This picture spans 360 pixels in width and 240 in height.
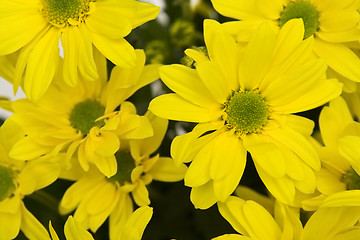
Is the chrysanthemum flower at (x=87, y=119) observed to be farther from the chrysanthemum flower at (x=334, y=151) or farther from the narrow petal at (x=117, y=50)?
the chrysanthemum flower at (x=334, y=151)

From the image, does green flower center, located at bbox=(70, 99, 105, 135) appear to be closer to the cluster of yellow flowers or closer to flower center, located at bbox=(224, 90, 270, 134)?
the cluster of yellow flowers

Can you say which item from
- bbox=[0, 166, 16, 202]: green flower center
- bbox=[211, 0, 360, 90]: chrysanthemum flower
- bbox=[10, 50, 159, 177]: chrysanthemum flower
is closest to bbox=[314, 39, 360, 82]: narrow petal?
bbox=[211, 0, 360, 90]: chrysanthemum flower

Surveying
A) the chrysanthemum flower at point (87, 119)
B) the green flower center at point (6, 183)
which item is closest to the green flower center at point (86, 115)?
the chrysanthemum flower at point (87, 119)

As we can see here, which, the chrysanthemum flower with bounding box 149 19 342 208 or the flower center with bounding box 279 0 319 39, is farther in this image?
the flower center with bounding box 279 0 319 39

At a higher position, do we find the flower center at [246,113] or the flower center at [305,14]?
the flower center at [305,14]

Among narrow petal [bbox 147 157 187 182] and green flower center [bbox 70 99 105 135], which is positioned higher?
green flower center [bbox 70 99 105 135]

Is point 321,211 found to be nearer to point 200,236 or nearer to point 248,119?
point 248,119
